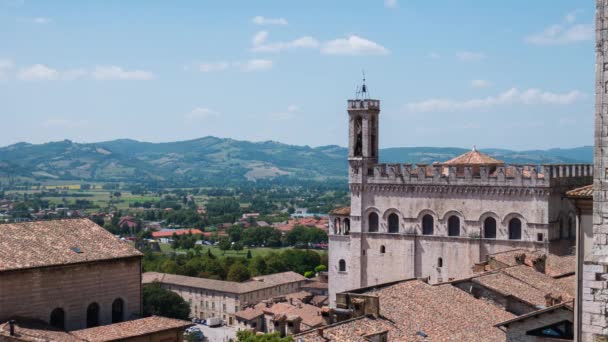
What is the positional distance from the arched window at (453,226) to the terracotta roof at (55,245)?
20.9m

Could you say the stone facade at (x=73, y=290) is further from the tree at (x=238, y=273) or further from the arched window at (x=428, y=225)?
the tree at (x=238, y=273)

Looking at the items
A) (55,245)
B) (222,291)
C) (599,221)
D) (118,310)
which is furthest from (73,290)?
(222,291)

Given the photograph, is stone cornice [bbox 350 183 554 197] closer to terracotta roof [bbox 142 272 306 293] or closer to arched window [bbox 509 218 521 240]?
arched window [bbox 509 218 521 240]

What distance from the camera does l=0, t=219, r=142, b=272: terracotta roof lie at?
29.4 meters

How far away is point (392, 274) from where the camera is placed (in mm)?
49500

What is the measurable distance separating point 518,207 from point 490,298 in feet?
49.2

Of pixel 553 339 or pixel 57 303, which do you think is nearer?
pixel 553 339

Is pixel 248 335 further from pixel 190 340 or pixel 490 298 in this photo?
pixel 190 340

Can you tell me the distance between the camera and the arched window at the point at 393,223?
49406 millimetres

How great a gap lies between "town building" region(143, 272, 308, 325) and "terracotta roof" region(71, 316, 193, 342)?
4891 cm

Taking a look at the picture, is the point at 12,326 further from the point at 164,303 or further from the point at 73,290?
the point at 164,303

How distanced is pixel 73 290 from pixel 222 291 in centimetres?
5113

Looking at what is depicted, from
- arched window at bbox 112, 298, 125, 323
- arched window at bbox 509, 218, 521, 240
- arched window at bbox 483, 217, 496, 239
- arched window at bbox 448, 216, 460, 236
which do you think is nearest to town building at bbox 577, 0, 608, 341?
arched window at bbox 112, 298, 125, 323

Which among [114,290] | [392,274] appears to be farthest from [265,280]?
[114,290]
